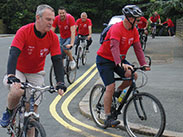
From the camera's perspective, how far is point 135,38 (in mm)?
4902

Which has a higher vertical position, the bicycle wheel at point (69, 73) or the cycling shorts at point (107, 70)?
the cycling shorts at point (107, 70)

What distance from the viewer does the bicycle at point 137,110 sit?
4.39 m

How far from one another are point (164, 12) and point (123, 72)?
9544 mm

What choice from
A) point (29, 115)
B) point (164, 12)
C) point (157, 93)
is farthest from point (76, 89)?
point (164, 12)

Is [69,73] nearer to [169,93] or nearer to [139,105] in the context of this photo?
[169,93]

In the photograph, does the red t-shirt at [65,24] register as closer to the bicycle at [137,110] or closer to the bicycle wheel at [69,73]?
the bicycle wheel at [69,73]

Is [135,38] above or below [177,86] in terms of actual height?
above

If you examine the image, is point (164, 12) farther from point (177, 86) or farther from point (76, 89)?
point (76, 89)

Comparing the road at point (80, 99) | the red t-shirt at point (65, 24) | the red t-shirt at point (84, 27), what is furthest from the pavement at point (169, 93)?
the red t-shirt at point (84, 27)

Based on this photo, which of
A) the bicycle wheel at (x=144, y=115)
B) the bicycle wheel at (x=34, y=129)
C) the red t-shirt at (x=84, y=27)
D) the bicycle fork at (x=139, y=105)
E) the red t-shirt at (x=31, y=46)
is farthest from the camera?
the red t-shirt at (x=84, y=27)

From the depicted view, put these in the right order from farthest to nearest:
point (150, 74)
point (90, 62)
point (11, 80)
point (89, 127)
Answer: point (90, 62), point (150, 74), point (89, 127), point (11, 80)

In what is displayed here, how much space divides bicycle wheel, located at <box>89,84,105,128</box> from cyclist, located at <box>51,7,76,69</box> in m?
2.98

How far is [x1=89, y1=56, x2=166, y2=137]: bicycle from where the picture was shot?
439cm

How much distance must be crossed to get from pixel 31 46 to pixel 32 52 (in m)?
0.09
